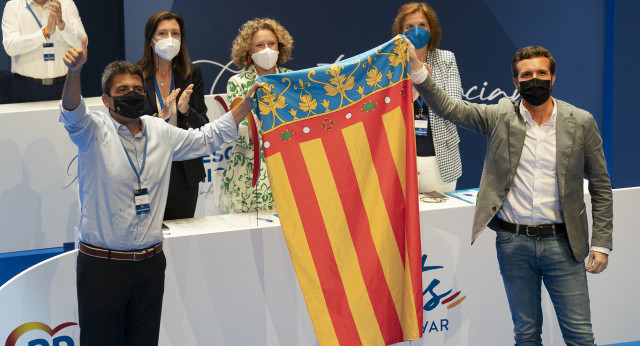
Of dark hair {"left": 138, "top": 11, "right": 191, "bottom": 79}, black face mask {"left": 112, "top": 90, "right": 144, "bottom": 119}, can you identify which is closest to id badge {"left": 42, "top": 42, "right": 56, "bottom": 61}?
dark hair {"left": 138, "top": 11, "right": 191, "bottom": 79}

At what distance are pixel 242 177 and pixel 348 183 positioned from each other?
92 centimetres

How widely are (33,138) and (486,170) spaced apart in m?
3.46

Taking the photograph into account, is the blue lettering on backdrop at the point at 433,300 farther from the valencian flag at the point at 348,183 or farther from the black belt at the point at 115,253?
the black belt at the point at 115,253

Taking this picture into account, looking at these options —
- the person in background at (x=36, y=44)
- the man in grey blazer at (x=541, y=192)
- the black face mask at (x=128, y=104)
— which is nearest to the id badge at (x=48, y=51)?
the person in background at (x=36, y=44)

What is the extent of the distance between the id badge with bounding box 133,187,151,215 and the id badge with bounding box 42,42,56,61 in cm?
302

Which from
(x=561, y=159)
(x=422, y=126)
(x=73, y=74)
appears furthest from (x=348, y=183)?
(x=73, y=74)

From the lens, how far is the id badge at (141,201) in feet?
11.7

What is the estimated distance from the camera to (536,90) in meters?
3.71

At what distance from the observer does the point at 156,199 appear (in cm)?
366

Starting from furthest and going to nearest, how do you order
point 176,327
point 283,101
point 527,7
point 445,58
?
point 527,7 < point 445,58 < point 176,327 < point 283,101

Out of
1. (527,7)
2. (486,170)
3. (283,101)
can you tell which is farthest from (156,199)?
(527,7)

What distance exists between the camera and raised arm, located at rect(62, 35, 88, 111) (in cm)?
321

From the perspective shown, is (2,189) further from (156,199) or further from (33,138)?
(156,199)

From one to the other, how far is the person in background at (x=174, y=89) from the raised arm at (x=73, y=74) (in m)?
1.25
